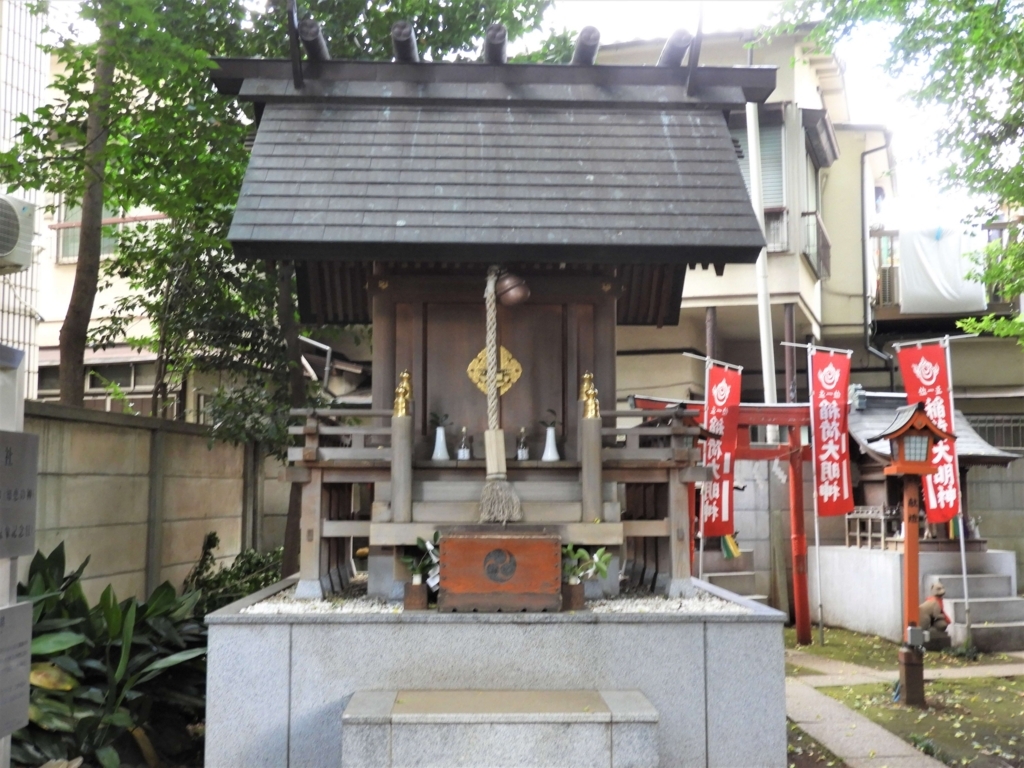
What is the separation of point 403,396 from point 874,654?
9.32 meters

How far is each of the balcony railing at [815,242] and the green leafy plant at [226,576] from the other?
11.0 meters

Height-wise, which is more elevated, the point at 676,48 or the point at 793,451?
the point at 676,48

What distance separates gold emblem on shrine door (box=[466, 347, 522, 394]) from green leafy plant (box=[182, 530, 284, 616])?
14.0 ft

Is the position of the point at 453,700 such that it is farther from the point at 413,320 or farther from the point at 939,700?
the point at 939,700

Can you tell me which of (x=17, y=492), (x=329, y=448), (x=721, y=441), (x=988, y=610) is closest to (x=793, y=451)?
(x=721, y=441)

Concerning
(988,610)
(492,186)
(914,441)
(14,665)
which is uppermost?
(492,186)

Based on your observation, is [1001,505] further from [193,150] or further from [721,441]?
[193,150]

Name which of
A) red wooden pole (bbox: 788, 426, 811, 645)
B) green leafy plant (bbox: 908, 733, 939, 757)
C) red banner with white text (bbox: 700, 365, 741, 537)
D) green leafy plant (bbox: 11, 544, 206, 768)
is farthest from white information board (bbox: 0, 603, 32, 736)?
red wooden pole (bbox: 788, 426, 811, 645)

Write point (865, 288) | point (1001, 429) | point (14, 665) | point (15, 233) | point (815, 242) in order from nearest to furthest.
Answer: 1. point (14, 665)
2. point (15, 233)
3. point (815, 242)
4. point (1001, 429)
5. point (865, 288)

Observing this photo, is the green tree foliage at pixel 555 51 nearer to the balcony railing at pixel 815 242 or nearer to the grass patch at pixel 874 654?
the balcony railing at pixel 815 242

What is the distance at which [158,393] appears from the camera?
1383 centimetres

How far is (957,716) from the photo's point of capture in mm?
10633

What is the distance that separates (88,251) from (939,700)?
11.1 metres

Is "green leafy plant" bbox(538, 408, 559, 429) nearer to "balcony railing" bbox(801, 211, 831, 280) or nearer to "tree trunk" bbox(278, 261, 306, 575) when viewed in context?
"tree trunk" bbox(278, 261, 306, 575)
